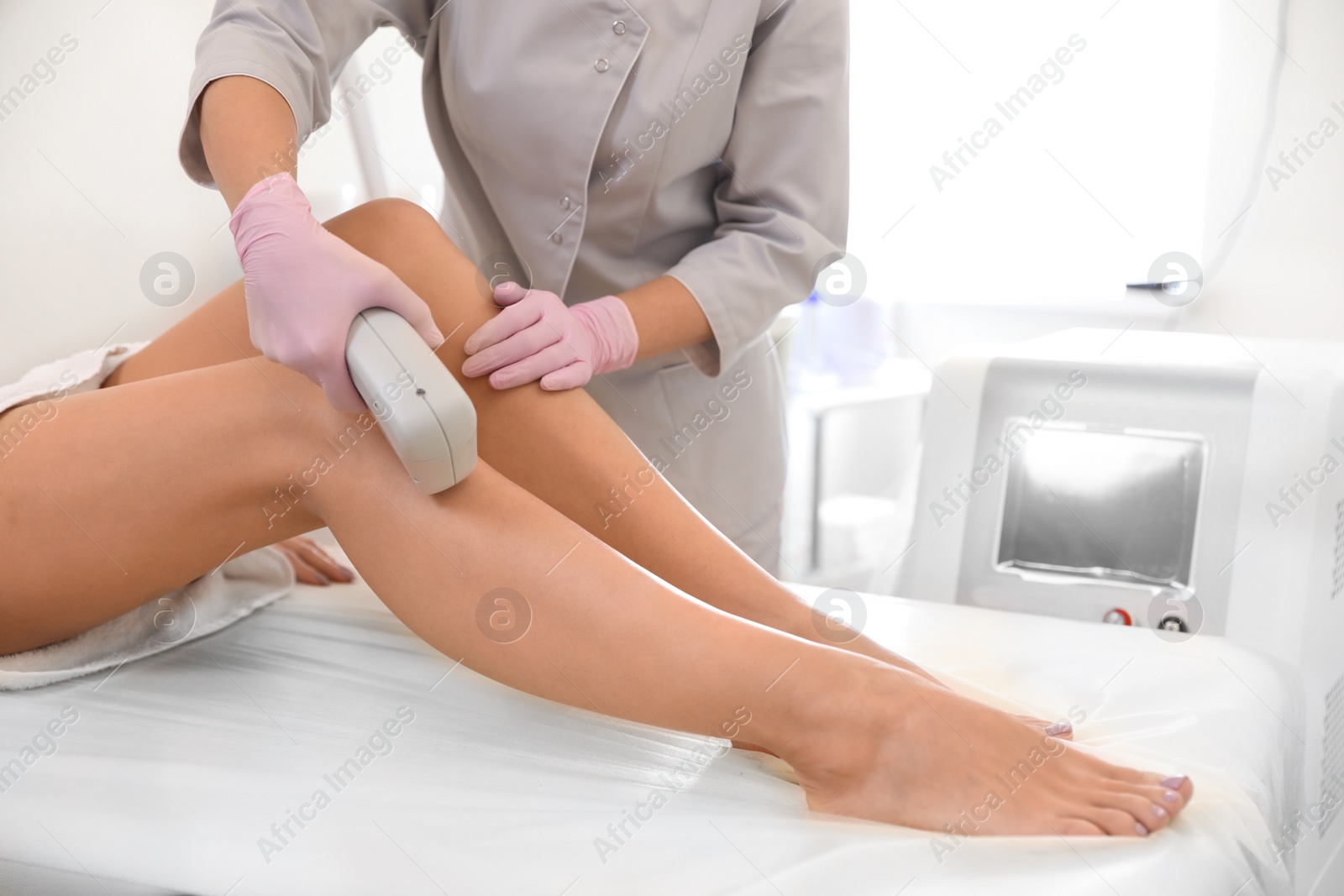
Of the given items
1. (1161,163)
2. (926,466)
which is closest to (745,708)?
(926,466)

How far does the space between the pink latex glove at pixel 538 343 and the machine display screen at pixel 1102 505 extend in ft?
2.02

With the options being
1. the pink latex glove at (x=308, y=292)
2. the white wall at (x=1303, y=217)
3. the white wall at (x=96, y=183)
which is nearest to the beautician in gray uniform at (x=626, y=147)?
the pink latex glove at (x=308, y=292)

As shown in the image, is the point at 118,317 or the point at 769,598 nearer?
the point at 769,598

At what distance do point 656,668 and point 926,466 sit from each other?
0.71 metres

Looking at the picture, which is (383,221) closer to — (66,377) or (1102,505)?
(66,377)

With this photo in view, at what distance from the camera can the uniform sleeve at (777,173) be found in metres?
1.08

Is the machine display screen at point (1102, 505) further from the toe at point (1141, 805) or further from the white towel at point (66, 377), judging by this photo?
the white towel at point (66, 377)

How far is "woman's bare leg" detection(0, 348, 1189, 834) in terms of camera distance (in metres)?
0.73

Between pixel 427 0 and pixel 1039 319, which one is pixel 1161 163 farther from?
pixel 427 0

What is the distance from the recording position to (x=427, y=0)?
1.11 meters

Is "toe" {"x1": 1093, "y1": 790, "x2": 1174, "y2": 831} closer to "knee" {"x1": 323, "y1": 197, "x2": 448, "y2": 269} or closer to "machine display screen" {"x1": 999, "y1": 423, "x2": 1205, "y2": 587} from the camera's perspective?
"machine display screen" {"x1": 999, "y1": 423, "x2": 1205, "y2": 587}

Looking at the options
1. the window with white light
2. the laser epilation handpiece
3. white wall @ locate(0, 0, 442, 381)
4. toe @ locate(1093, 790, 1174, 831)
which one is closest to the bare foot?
toe @ locate(1093, 790, 1174, 831)

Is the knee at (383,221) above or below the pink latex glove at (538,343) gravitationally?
above

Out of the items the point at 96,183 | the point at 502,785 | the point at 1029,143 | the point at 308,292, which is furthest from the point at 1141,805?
the point at 1029,143
